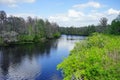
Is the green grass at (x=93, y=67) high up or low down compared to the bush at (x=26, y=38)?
up

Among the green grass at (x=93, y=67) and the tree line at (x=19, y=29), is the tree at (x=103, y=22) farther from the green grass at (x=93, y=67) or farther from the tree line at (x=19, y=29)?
the green grass at (x=93, y=67)

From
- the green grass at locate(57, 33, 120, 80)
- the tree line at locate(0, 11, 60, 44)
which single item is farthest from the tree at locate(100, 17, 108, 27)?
the green grass at locate(57, 33, 120, 80)

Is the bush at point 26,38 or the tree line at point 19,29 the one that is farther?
the bush at point 26,38

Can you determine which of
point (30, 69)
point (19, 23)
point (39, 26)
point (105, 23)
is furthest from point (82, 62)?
point (105, 23)

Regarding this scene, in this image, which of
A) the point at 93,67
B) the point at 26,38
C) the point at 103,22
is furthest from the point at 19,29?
the point at 93,67

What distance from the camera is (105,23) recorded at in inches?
5502

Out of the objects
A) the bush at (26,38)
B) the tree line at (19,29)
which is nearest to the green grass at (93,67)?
the tree line at (19,29)

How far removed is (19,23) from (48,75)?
79395 mm

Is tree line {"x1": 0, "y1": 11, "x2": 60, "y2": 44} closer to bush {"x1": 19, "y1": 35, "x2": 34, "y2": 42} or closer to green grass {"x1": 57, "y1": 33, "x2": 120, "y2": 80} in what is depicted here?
bush {"x1": 19, "y1": 35, "x2": 34, "y2": 42}

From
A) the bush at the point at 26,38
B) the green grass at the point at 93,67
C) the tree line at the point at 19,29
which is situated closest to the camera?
the green grass at the point at 93,67

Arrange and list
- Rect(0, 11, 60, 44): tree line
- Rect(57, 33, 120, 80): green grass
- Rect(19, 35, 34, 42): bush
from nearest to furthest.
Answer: Rect(57, 33, 120, 80): green grass < Rect(0, 11, 60, 44): tree line < Rect(19, 35, 34, 42): bush

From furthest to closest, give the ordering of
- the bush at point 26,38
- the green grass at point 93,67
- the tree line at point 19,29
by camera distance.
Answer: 1. the bush at point 26,38
2. the tree line at point 19,29
3. the green grass at point 93,67

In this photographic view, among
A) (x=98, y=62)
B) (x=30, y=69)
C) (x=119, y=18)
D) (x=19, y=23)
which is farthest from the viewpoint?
(x=19, y=23)

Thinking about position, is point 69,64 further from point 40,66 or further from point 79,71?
point 40,66
